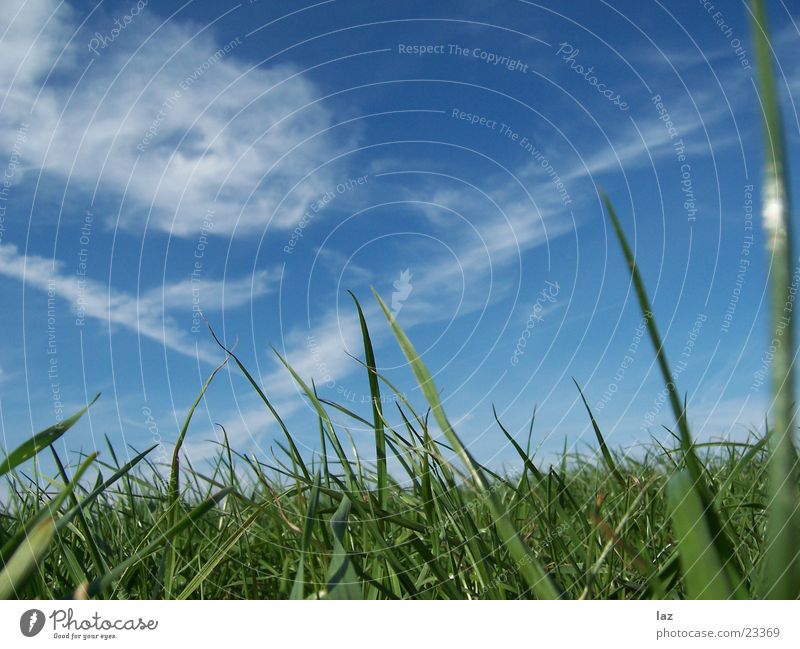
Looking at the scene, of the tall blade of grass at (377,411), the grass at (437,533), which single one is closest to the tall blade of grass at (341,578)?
the grass at (437,533)

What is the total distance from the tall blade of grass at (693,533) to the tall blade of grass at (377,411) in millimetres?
564

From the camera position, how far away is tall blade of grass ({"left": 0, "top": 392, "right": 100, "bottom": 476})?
90cm

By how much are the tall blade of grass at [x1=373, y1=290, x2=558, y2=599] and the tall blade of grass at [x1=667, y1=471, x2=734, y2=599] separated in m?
0.18

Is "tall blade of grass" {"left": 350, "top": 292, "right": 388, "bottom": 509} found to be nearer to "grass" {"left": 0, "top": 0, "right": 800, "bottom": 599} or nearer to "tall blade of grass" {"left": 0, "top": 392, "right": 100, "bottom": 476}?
"grass" {"left": 0, "top": 0, "right": 800, "bottom": 599}

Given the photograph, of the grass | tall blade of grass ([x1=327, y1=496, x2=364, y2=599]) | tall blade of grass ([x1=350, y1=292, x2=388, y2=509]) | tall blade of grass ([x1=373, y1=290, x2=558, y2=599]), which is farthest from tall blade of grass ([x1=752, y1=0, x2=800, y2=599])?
tall blade of grass ([x1=350, y1=292, x2=388, y2=509])

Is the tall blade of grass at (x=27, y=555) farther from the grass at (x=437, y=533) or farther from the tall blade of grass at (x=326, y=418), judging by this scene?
the tall blade of grass at (x=326, y=418)

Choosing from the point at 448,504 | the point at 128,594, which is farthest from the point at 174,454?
A: the point at 448,504

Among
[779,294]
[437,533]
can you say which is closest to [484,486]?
[437,533]

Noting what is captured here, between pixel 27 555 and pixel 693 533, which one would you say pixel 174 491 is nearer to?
pixel 27 555

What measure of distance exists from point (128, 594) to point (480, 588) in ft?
1.71
